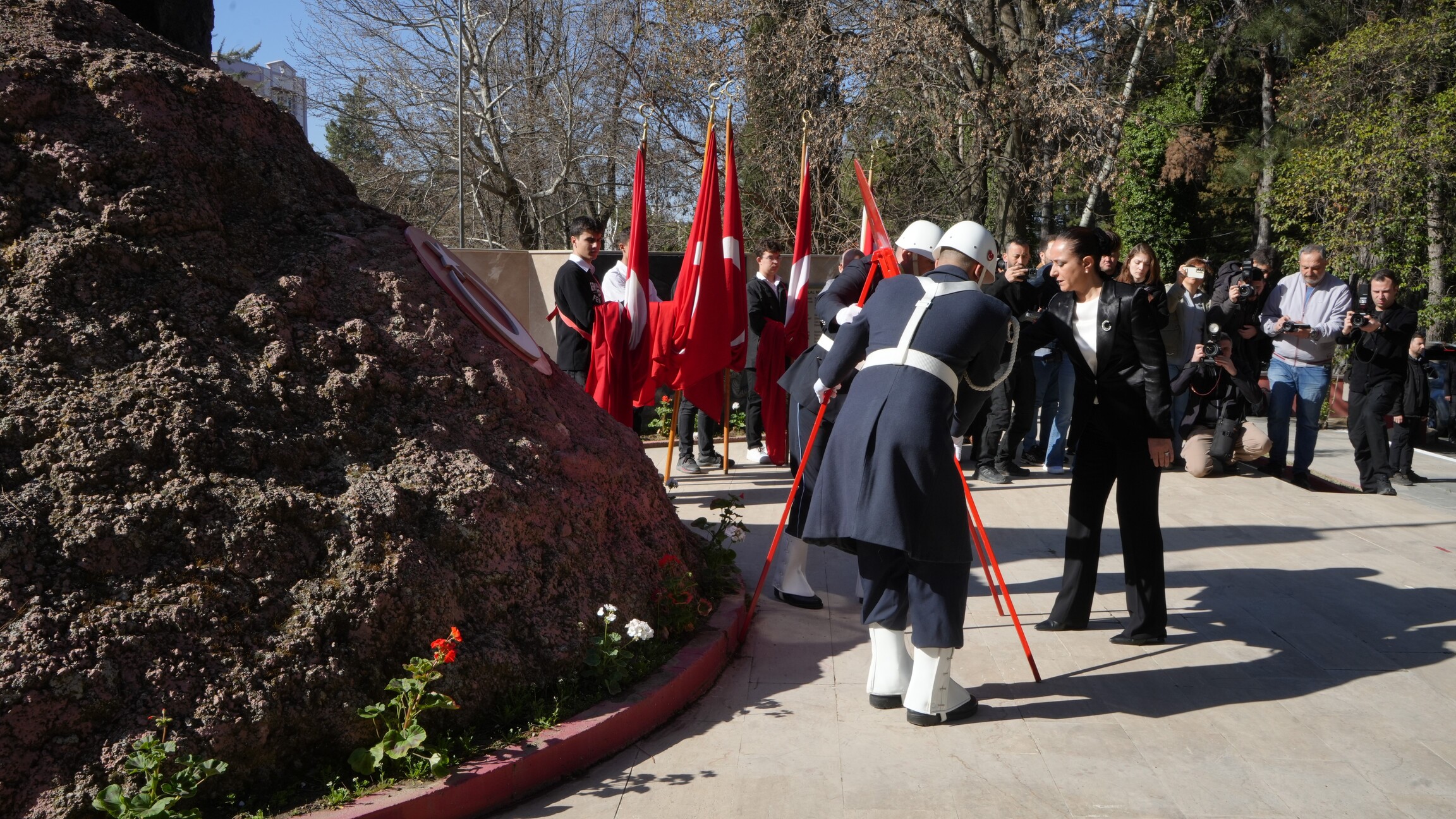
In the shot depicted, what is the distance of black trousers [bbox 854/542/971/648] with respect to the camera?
4.04 m

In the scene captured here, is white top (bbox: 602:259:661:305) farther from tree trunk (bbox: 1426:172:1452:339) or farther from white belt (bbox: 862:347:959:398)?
tree trunk (bbox: 1426:172:1452:339)

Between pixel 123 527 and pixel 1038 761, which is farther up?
pixel 123 527

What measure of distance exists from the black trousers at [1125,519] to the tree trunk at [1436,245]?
1204 cm

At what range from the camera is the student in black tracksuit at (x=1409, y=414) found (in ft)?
29.3

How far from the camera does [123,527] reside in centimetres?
333

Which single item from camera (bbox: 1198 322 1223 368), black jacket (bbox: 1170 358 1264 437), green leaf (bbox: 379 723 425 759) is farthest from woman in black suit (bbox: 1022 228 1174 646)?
black jacket (bbox: 1170 358 1264 437)

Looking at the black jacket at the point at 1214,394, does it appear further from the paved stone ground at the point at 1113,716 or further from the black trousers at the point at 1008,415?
the paved stone ground at the point at 1113,716

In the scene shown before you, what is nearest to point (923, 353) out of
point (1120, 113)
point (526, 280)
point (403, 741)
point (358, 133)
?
point (403, 741)

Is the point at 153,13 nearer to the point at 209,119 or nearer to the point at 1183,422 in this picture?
the point at 209,119

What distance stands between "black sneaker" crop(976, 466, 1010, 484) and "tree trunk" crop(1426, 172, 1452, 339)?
29.3 feet

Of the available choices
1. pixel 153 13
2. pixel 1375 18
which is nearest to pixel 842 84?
pixel 1375 18

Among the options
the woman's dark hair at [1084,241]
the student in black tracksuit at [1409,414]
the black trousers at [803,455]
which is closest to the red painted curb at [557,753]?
the black trousers at [803,455]

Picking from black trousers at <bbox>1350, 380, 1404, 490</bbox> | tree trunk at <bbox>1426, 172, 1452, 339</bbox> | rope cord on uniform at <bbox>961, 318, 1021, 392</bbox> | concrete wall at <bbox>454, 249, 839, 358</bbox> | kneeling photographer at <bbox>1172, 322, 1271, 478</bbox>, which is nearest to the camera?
rope cord on uniform at <bbox>961, 318, 1021, 392</bbox>

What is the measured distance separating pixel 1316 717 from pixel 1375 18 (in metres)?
17.2
